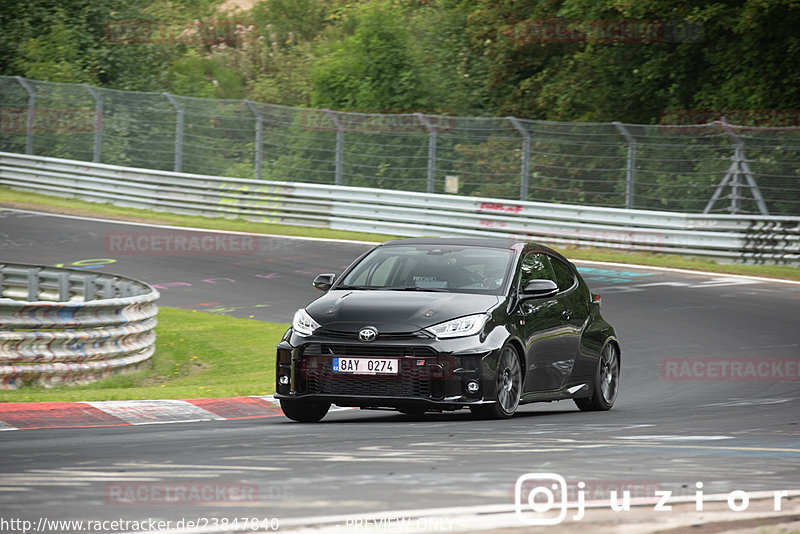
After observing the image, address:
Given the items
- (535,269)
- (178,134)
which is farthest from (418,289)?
(178,134)

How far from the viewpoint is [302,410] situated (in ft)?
31.8

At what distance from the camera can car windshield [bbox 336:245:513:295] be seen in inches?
396

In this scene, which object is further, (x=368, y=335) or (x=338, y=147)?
(x=338, y=147)

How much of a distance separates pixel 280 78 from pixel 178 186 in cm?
2252

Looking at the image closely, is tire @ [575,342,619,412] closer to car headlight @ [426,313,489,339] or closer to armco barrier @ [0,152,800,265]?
car headlight @ [426,313,489,339]

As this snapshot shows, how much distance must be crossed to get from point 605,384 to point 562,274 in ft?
3.61

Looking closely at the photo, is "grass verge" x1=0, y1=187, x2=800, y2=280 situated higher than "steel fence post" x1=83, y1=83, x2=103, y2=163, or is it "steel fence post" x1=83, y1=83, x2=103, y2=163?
"steel fence post" x1=83, y1=83, x2=103, y2=163

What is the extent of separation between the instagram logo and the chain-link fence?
19.9 meters

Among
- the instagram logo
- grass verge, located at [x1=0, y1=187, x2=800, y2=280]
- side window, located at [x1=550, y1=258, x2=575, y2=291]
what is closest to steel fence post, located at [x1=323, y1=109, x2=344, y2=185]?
grass verge, located at [x1=0, y1=187, x2=800, y2=280]

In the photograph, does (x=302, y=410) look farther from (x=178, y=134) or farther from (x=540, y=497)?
(x=178, y=134)

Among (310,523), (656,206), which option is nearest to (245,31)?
(656,206)

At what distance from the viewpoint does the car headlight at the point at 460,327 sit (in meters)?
9.21

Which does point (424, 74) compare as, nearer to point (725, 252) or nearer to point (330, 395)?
point (725, 252)

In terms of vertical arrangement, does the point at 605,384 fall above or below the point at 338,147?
below
